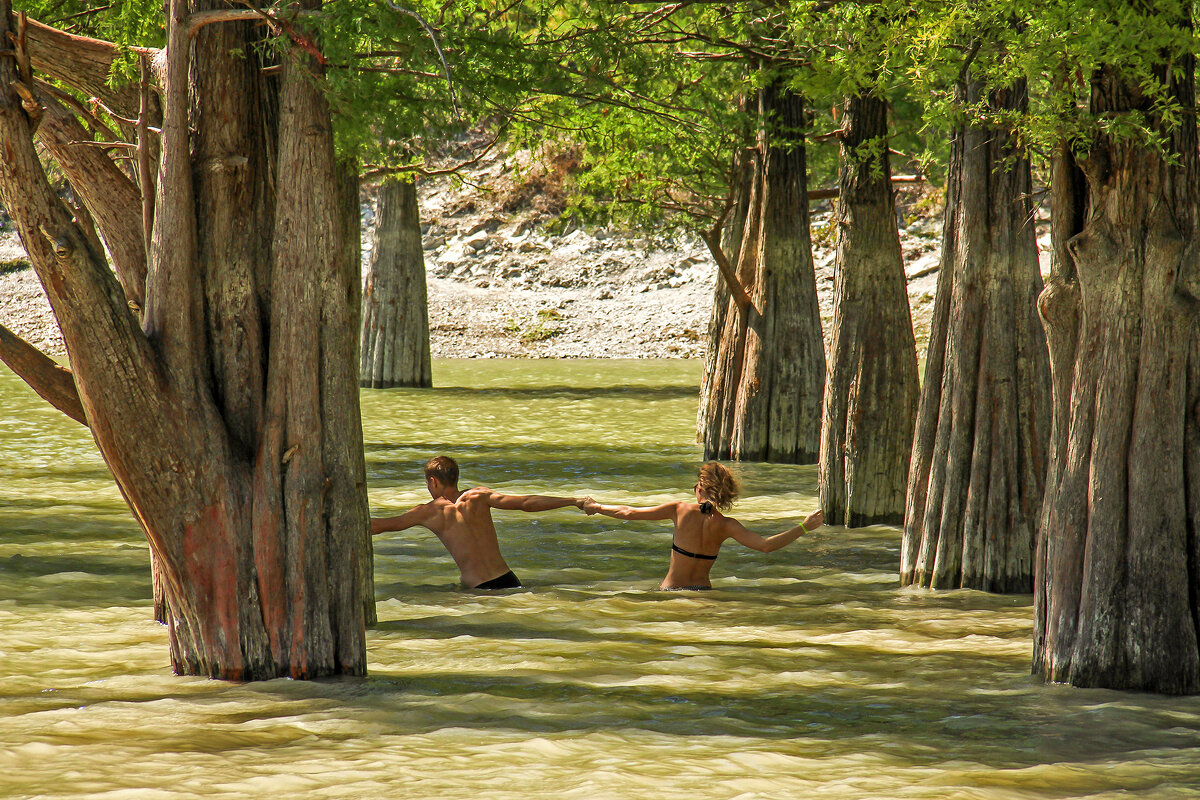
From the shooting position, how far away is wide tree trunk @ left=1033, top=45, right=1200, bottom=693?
577 centimetres

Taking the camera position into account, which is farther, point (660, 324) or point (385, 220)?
point (660, 324)

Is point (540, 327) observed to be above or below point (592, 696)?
above

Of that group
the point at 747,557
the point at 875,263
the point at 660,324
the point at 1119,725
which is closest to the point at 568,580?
the point at 747,557

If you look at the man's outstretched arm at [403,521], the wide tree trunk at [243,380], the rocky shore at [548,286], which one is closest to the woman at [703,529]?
the man's outstretched arm at [403,521]

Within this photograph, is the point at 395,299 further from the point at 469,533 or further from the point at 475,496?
the point at 475,496

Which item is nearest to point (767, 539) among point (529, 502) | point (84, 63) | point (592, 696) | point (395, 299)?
point (529, 502)

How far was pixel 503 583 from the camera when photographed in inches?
344

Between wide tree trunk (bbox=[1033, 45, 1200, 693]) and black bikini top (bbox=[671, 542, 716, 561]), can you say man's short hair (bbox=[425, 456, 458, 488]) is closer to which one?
black bikini top (bbox=[671, 542, 716, 561])

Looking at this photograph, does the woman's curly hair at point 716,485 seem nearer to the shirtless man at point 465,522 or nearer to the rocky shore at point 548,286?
the shirtless man at point 465,522

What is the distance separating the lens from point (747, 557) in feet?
33.6

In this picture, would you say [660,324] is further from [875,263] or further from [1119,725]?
[1119,725]

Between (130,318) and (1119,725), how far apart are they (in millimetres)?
4651

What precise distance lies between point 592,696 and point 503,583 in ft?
8.64

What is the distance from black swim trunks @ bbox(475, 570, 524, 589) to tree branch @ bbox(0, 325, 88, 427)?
3.37 metres
